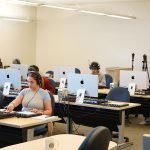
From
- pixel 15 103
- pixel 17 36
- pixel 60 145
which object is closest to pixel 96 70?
pixel 15 103

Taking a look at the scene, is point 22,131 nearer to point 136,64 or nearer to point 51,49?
point 136,64

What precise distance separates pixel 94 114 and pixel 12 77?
170 centimetres

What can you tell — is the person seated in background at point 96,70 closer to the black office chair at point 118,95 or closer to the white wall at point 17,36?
the black office chair at point 118,95

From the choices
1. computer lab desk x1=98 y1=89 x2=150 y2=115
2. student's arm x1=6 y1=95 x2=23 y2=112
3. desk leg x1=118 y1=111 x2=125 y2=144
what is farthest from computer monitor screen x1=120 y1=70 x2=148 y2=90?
student's arm x1=6 y1=95 x2=23 y2=112

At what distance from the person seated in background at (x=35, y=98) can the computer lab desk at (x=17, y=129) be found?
0.68 metres

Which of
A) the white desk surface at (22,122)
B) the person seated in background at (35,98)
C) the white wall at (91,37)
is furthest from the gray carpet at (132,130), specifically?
the white wall at (91,37)

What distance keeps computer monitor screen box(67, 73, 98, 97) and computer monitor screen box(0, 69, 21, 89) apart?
1.10 meters

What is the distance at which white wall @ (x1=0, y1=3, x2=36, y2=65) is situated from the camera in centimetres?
1184

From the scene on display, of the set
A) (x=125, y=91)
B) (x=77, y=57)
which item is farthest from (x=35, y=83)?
(x=77, y=57)

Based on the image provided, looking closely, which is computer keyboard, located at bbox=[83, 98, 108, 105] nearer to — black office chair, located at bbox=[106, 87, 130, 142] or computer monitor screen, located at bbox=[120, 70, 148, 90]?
black office chair, located at bbox=[106, 87, 130, 142]

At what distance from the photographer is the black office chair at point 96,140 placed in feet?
7.33

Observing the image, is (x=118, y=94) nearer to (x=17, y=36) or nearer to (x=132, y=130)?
(x=132, y=130)

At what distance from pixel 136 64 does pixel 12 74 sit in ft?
18.1

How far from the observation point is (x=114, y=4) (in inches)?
Result: 445
